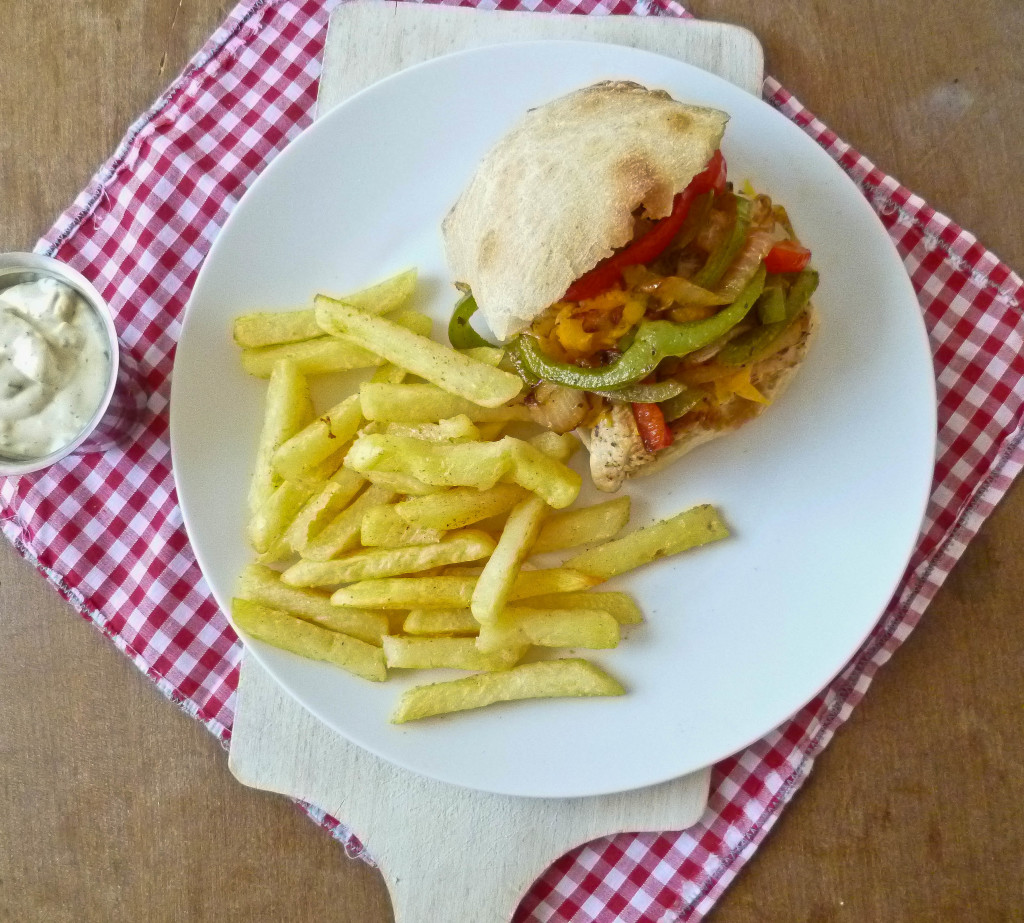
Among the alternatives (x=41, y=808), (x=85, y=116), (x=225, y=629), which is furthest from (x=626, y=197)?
(x=41, y=808)

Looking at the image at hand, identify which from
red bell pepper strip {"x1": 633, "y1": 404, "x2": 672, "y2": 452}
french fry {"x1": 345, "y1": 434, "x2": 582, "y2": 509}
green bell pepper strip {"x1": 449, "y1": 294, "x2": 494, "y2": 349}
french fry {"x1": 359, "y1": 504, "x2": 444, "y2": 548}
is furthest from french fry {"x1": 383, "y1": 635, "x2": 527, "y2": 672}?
green bell pepper strip {"x1": 449, "y1": 294, "x2": 494, "y2": 349}

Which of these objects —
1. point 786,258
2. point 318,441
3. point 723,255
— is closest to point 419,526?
point 318,441

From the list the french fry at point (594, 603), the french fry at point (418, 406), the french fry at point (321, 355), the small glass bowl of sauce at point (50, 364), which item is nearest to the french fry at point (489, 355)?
the french fry at point (418, 406)

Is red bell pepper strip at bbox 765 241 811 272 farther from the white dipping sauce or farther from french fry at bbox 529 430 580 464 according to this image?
the white dipping sauce

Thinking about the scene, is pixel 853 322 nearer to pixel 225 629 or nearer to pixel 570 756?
pixel 570 756

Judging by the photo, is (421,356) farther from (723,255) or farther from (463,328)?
(723,255)

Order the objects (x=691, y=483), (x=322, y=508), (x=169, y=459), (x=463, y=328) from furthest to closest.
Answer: (x=169, y=459)
(x=691, y=483)
(x=463, y=328)
(x=322, y=508)
